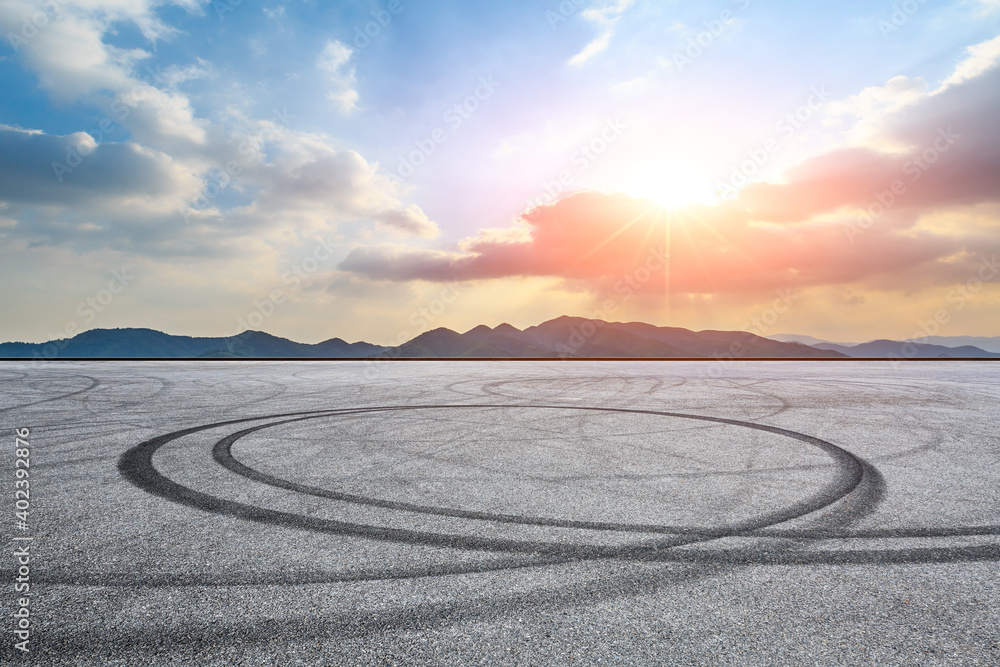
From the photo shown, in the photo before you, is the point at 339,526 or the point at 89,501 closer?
the point at 339,526

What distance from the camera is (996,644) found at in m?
2.92

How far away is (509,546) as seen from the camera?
166 inches

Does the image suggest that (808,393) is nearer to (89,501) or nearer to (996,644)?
(996,644)

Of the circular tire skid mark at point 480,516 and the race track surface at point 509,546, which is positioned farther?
the circular tire skid mark at point 480,516

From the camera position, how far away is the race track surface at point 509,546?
295cm

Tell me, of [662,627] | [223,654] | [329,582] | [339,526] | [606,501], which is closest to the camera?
[223,654]

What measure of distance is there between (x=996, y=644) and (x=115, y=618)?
16.8 feet

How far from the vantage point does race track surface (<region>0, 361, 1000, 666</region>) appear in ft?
9.68

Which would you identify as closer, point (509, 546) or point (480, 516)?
point (509, 546)

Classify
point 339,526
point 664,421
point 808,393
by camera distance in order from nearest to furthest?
1. point 339,526
2. point 664,421
3. point 808,393

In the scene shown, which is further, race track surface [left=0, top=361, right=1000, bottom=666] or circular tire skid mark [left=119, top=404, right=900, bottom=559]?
circular tire skid mark [left=119, top=404, right=900, bottom=559]

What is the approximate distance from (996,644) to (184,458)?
27.6 ft

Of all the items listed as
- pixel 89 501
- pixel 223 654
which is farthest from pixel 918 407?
pixel 89 501

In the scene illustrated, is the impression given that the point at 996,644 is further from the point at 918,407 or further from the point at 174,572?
the point at 918,407
